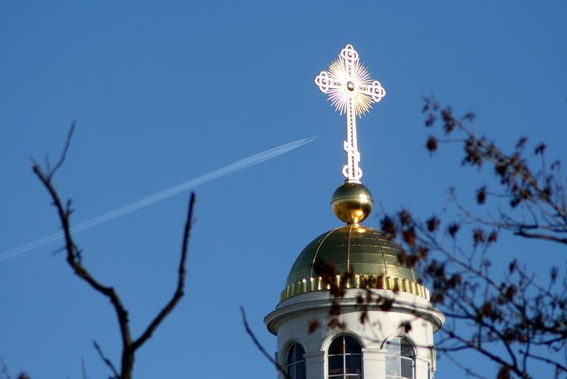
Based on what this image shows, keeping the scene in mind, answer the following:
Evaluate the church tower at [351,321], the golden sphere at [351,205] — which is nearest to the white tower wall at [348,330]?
the church tower at [351,321]

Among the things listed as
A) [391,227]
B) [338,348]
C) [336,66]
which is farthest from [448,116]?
[336,66]

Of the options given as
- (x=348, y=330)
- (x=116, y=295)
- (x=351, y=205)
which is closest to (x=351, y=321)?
(x=348, y=330)

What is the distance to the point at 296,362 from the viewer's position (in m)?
31.3

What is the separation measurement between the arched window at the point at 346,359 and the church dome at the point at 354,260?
3.61ft

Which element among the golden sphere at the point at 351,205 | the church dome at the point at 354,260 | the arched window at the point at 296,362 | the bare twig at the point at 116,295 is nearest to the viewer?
the bare twig at the point at 116,295

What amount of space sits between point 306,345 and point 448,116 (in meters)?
15.3

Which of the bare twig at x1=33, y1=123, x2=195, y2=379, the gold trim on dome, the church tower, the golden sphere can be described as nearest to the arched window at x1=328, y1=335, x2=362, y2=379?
the church tower

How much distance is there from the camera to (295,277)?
3167 centimetres

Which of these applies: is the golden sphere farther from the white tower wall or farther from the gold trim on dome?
the white tower wall

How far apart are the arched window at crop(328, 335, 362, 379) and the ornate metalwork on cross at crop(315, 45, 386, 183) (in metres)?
5.31

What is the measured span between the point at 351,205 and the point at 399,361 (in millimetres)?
3577

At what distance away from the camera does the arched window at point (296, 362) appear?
31.0 meters

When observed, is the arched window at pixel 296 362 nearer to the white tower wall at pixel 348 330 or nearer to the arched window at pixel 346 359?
the white tower wall at pixel 348 330

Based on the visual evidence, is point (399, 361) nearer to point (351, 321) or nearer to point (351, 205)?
point (351, 321)
